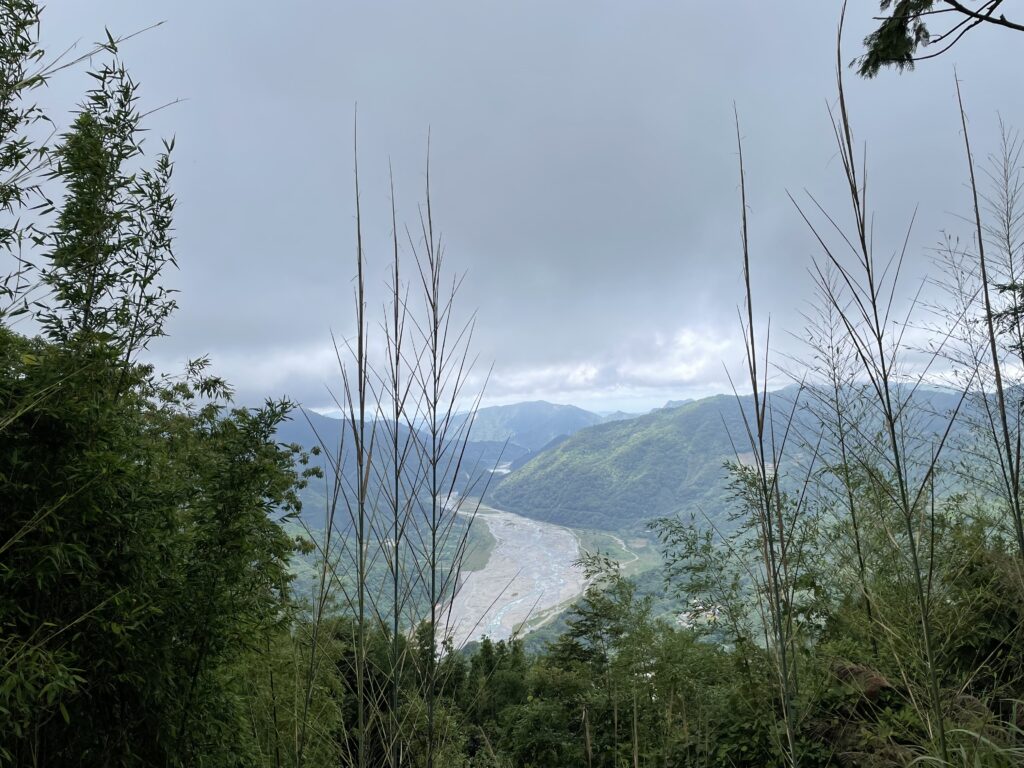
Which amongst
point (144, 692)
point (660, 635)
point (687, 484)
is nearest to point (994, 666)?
point (660, 635)

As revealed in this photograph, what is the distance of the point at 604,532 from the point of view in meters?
65.6

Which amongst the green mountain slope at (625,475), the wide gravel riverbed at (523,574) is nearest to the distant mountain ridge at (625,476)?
the green mountain slope at (625,475)

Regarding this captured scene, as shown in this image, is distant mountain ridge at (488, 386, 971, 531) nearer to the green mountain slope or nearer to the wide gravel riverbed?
the green mountain slope

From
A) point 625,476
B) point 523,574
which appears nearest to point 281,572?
point 523,574

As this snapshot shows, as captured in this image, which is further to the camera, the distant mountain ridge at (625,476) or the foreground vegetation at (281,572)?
the distant mountain ridge at (625,476)

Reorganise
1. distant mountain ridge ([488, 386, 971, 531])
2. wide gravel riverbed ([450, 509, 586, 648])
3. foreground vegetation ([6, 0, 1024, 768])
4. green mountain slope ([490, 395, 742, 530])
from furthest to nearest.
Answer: green mountain slope ([490, 395, 742, 530])
distant mountain ridge ([488, 386, 971, 531])
wide gravel riverbed ([450, 509, 586, 648])
foreground vegetation ([6, 0, 1024, 768])

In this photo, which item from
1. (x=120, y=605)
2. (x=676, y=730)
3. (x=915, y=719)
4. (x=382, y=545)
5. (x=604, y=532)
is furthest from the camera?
(x=604, y=532)

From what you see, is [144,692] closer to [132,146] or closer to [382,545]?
[382,545]

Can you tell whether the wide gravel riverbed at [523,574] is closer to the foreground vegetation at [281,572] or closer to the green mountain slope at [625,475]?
the green mountain slope at [625,475]

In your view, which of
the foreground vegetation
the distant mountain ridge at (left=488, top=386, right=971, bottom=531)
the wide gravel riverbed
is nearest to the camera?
the foreground vegetation

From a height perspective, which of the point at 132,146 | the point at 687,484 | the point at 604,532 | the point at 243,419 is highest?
the point at 132,146

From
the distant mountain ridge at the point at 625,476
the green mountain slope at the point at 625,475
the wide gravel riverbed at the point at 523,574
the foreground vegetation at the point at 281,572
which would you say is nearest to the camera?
the foreground vegetation at the point at 281,572

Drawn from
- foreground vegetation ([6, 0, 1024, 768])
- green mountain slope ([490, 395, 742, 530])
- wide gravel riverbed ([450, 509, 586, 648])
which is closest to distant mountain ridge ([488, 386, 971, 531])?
green mountain slope ([490, 395, 742, 530])

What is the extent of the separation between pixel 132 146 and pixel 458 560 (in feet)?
7.01
